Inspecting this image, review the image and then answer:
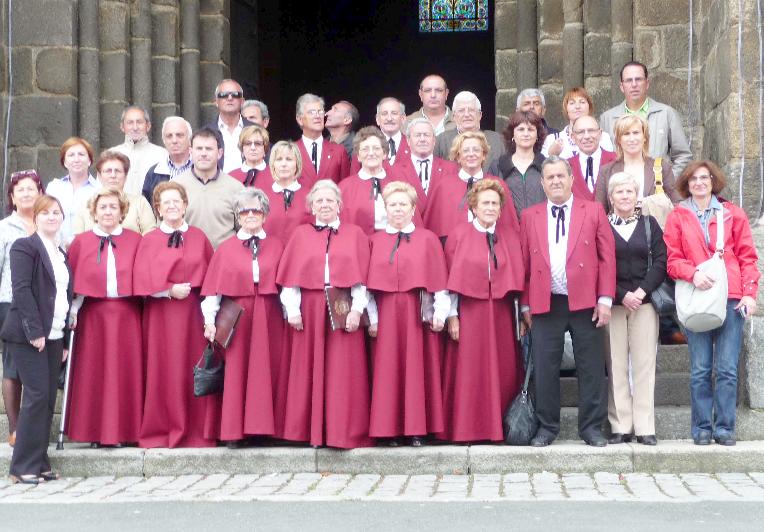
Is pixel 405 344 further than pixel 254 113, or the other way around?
pixel 254 113

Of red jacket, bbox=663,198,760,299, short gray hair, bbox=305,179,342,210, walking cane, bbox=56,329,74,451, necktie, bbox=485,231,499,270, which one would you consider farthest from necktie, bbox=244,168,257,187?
red jacket, bbox=663,198,760,299

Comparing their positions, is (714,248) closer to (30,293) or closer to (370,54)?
(30,293)

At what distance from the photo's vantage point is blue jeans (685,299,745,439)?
821 cm

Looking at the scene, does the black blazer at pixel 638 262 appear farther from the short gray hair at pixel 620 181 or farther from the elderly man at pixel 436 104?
the elderly man at pixel 436 104

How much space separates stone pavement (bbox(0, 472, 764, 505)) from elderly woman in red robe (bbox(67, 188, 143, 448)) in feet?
1.57

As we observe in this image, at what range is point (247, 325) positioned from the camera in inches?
340

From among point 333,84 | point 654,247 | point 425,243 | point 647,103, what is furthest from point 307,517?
point 333,84

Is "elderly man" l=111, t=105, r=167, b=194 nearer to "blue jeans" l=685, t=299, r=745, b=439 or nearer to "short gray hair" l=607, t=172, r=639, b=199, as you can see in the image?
"short gray hair" l=607, t=172, r=639, b=199

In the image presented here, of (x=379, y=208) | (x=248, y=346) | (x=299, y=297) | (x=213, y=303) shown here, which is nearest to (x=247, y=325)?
(x=248, y=346)

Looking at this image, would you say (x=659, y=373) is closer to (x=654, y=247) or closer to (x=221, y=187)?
(x=654, y=247)

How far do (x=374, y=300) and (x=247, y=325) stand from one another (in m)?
0.79

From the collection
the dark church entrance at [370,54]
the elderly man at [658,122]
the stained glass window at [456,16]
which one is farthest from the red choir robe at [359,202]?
the stained glass window at [456,16]

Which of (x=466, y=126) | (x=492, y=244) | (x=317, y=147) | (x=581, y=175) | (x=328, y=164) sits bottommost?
(x=492, y=244)

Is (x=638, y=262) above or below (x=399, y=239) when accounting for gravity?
below
